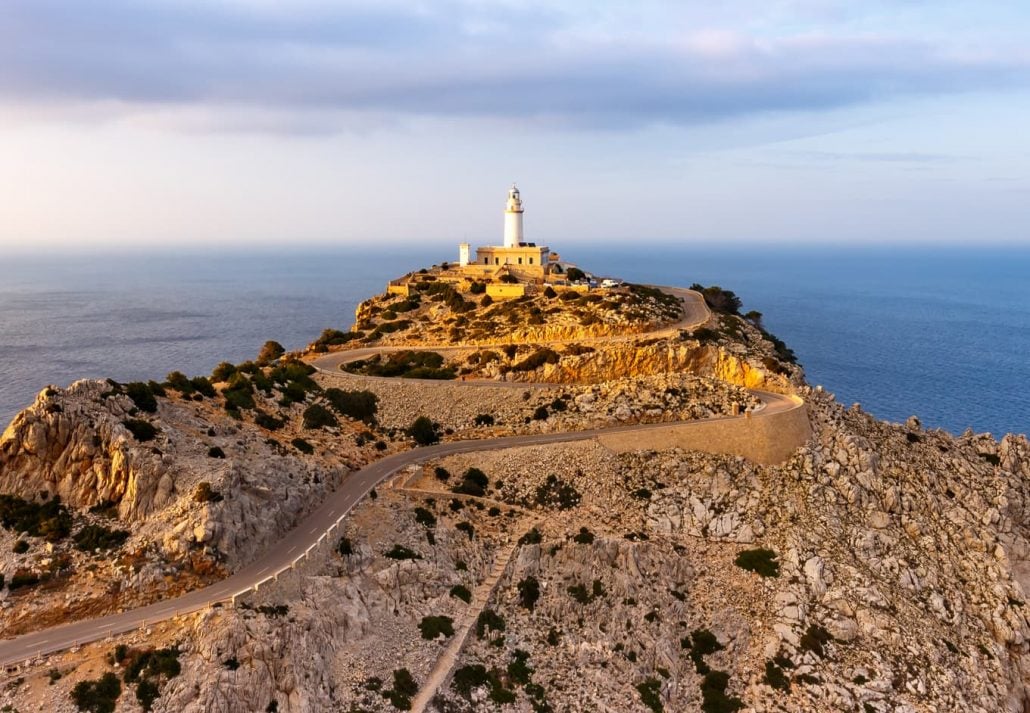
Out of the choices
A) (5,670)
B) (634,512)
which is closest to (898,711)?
(634,512)

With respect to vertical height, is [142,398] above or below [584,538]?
above

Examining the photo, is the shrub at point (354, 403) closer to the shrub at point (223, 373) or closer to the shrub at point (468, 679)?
the shrub at point (223, 373)

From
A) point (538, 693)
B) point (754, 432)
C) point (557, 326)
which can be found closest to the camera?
point (538, 693)

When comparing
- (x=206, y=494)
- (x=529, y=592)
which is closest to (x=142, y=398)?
(x=206, y=494)

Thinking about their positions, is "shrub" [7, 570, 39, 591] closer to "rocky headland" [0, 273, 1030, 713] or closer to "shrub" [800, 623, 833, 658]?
"rocky headland" [0, 273, 1030, 713]

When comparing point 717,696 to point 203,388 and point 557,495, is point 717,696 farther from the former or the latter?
point 203,388

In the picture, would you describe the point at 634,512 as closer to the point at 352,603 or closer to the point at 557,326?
the point at 352,603

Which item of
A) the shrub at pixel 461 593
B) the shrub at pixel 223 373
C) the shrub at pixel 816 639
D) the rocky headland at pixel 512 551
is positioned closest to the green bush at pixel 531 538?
the rocky headland at pixel 512 551

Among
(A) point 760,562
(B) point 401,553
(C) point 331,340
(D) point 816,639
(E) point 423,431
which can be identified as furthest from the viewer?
(C) point 331,340
